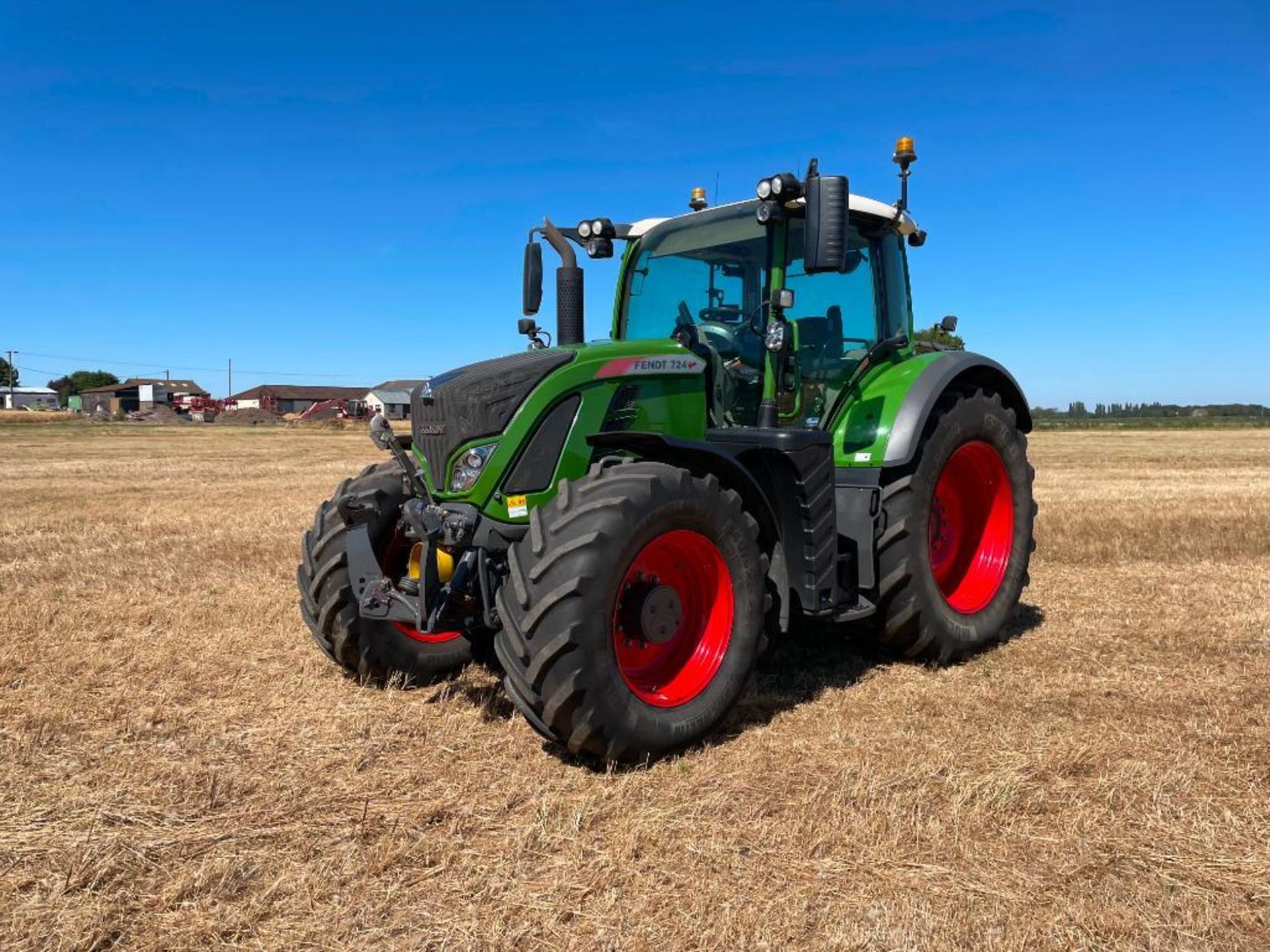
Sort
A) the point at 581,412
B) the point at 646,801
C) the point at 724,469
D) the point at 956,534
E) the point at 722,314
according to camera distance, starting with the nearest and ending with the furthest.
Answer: the point at 646,801
the point at 581,412
the point at 724,469
the point at 722,314
the point at 956,534

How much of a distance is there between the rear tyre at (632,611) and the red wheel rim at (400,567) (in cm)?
121

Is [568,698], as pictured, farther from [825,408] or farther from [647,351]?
[825,408]

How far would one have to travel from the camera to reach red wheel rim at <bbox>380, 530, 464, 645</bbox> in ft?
15.2

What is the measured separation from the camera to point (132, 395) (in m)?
94.9

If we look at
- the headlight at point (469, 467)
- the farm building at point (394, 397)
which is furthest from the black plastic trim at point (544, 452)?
the farm building at point (394, 397)

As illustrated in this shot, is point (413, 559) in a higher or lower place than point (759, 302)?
lower

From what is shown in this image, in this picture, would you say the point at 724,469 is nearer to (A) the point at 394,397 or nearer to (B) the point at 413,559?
(B) the point at 413,559

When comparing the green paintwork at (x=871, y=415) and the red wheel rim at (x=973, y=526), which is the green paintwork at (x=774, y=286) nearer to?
the green paintwork at (x=871, y=415)

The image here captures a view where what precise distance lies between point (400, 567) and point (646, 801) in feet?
6.48

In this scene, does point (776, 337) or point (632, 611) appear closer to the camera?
point (632, 611)

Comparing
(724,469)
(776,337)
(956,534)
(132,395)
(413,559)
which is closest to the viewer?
(724,469)

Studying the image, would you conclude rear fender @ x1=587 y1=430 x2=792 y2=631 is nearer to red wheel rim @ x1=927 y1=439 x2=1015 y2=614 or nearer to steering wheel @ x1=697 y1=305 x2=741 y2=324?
steering wheel @ x1=697 y1=305 x2=741 y2=324

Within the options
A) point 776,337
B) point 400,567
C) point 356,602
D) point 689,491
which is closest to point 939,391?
point 776,337

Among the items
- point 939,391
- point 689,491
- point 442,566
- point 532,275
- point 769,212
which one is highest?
point 769,212
